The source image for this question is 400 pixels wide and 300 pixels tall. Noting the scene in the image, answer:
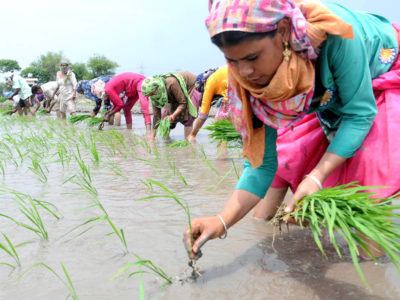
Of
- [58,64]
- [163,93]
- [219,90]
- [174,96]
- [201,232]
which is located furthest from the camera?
[58,64]

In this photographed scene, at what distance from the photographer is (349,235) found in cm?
107

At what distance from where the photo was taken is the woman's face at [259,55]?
1.13 m

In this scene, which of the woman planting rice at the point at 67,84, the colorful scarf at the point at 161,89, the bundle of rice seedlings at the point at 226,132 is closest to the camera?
the bundle of rice seedlings at the point at 226,132

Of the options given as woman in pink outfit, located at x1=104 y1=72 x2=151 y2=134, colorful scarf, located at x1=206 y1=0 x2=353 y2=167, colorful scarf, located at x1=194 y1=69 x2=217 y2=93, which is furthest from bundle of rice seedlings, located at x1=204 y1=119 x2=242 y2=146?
woman in pink outfit, located at x1=104 y1=72 x2=151 y2=134

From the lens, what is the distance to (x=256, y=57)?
3.78ft

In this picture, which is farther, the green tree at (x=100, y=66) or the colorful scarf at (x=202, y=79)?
the green tree at (x=100, y=66)

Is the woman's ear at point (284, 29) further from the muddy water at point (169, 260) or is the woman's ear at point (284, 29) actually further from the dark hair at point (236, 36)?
the muddy water at point (169, 260)

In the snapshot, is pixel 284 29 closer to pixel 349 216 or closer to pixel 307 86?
pixel 307 86

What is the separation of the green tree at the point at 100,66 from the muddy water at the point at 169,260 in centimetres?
7259

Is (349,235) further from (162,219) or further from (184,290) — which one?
(162,219)

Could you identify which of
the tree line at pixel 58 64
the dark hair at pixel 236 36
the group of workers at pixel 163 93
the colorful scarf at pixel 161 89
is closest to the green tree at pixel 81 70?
the tree line at pixel 58 64

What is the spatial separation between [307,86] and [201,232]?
0.60 meters

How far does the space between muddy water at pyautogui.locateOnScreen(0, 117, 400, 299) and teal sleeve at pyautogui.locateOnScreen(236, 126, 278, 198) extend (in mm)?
278

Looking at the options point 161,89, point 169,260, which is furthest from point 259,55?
point 161,89
